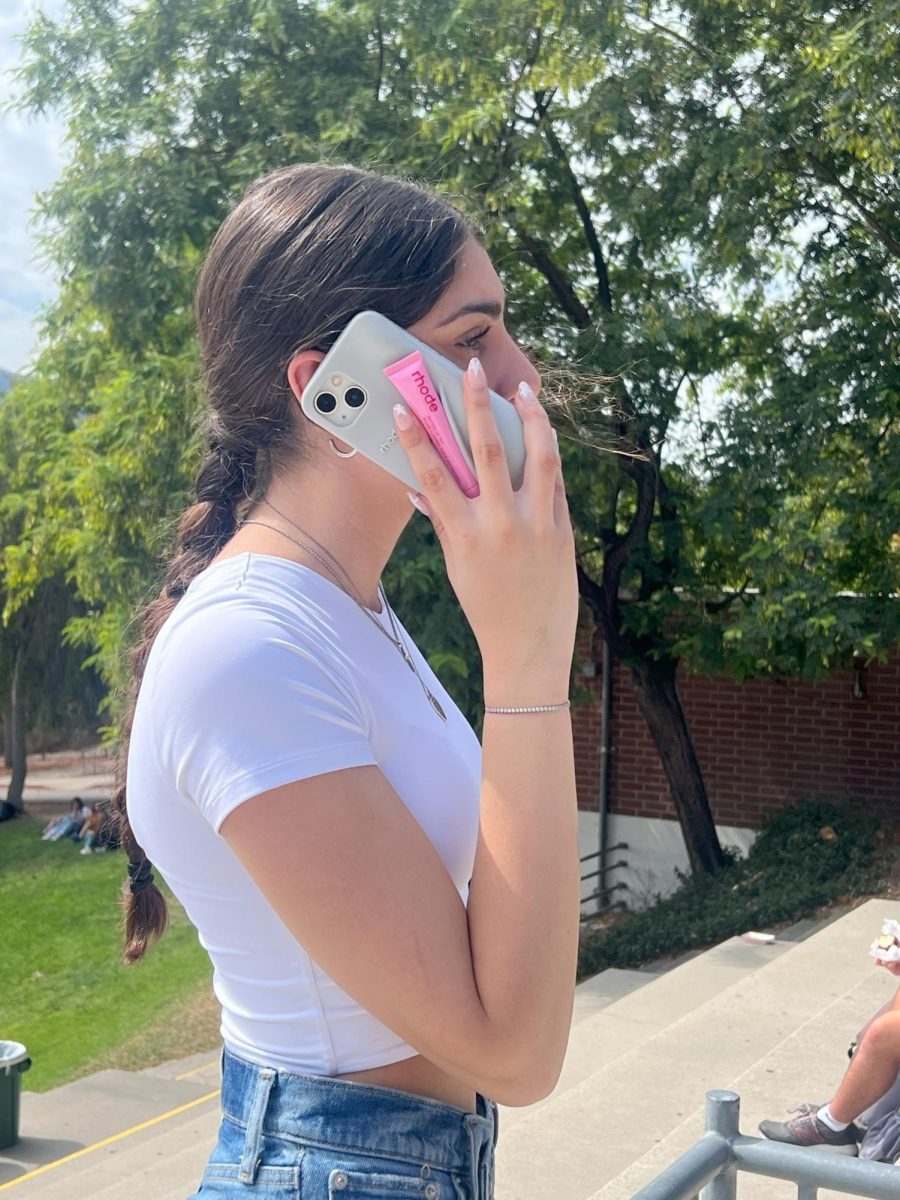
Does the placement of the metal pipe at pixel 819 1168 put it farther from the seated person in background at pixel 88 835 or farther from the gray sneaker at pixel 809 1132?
the seated person in background at pixel 88 835

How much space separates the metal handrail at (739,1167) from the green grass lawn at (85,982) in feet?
23.4

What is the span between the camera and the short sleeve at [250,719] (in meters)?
0.90

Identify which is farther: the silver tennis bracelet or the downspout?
the downspout

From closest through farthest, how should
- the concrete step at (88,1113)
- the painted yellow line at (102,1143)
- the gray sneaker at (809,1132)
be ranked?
the gray sneaker at (809,1132)
the painted yellow line at (102,1143)
the concrete step at (88,1113)

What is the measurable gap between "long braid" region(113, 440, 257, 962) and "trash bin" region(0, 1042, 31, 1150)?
7372 millimetres

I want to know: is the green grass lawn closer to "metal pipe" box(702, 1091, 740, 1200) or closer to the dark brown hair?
"metal pipe" box(702, 1091, 740, 1200)

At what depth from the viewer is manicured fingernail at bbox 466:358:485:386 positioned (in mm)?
1002

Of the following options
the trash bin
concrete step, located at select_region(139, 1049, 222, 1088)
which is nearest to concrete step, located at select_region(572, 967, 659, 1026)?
concrete step, located at select_region(139, 1049, 222, 1088)

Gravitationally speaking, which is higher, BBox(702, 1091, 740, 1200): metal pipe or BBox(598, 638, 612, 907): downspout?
BBox(702, 1091, 740, 1200): metal pipe

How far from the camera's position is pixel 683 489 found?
10.7 m

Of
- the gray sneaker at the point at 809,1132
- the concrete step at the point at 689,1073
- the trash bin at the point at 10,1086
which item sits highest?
the gray sneaker at the point at 809,1132

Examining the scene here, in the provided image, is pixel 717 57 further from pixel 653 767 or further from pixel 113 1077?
pixel 113 1077

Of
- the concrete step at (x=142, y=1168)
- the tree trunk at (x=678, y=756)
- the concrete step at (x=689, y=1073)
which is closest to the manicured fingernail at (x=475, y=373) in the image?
the concrete step at (x=689, y=1073)

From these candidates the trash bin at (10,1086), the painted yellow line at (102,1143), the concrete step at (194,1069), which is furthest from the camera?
the concrete step at (194,1069)
